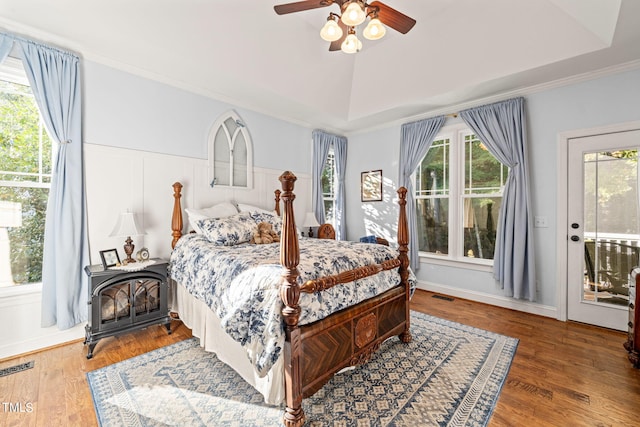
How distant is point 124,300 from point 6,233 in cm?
113

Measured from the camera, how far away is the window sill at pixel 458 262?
378 cm

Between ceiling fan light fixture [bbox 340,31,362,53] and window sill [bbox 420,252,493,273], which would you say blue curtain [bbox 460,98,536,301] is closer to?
window sill [bbox 420,252,493,273]

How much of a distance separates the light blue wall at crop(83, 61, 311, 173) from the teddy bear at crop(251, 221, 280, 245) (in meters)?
1.24

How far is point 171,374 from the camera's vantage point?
2137mm

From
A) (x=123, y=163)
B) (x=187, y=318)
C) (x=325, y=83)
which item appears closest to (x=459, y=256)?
(x=325, y=83)

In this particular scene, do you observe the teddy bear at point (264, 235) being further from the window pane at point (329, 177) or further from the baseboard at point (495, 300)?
the baseboard at point (495, 300)

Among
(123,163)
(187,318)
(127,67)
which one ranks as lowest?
(187,318)

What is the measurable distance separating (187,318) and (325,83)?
332 cm

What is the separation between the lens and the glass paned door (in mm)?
2861

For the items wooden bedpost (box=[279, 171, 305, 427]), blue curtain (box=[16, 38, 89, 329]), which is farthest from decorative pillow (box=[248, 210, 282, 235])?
wooden bedpost (box=[279, 171, 305, 427])

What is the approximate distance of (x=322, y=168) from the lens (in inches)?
193

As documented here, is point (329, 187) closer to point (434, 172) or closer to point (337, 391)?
point (434, 172)

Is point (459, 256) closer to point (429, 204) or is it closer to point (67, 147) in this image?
point (429, 204)

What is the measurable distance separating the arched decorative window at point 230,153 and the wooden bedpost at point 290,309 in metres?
2.35
